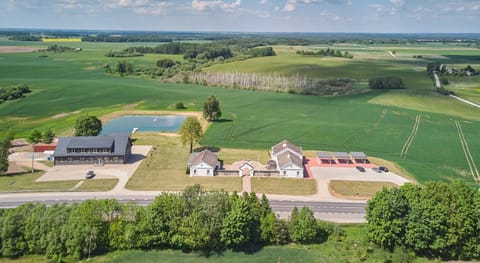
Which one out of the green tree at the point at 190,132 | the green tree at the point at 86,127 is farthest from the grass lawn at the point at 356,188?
the green tree at the point at 86,127

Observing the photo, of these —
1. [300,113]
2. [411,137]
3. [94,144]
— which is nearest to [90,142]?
[94,144]

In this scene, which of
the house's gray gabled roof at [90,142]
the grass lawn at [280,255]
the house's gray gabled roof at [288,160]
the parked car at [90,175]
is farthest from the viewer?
the house's gray gabled roof at [90,142]

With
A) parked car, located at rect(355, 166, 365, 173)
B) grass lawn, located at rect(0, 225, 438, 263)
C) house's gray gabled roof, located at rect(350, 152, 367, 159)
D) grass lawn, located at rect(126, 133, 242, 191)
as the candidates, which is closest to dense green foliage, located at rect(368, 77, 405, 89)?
house's gray gabled roof, located at rect(350, 152, 367, 159)

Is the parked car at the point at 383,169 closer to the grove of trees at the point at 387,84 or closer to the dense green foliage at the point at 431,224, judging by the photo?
the dense green foliage at the point at 431,224

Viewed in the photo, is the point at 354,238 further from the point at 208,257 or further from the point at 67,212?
the point at 67,212

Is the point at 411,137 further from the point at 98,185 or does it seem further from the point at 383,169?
the point at 98,185

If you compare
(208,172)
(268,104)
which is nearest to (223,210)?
(208,172)
